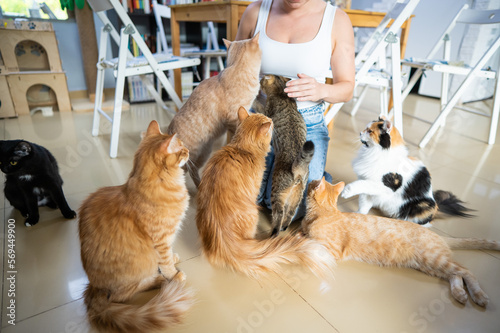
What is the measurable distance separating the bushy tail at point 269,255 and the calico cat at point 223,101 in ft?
1.95

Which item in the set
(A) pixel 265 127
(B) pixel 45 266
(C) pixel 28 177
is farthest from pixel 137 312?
(C) pixel 28 177

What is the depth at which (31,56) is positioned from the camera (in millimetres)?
3025

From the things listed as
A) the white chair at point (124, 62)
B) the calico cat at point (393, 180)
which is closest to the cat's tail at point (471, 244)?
the calico cat at point (393, 180)

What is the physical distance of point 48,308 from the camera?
3.16ft

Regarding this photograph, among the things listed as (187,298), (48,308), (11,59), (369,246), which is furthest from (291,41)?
(11,59)

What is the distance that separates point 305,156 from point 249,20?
0.93m

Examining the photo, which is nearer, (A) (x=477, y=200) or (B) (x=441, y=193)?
(B) (x=441, y=193)

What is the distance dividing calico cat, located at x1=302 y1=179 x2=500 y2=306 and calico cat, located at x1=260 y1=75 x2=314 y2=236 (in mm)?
92

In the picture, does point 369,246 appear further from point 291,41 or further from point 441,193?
point 291,41

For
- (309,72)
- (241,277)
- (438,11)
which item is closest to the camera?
(241,277)

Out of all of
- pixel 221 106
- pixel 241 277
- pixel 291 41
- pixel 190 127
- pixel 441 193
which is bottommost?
pixel 241 277

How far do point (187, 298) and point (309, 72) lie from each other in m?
1.14

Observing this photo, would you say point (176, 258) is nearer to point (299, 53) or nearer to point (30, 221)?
point (30, 221)

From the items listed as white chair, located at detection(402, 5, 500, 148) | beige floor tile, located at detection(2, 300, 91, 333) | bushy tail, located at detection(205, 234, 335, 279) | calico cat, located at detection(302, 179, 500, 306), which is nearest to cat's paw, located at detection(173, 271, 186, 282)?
bushy tail, located at detection(205, 234, 335, 279)
